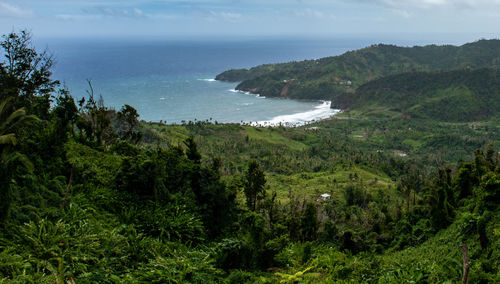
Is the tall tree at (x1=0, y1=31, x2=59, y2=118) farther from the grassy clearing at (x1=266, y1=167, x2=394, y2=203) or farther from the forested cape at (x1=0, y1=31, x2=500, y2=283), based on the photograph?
the grassy clearing at (x1=266, y1=167, x2=394, y2=203)

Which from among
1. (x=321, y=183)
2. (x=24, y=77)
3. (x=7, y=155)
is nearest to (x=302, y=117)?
(x=321, y=183)

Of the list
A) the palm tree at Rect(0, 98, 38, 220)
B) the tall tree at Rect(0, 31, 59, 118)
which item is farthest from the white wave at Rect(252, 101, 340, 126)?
the palm tree at Rect(0, 98, 38, 220)

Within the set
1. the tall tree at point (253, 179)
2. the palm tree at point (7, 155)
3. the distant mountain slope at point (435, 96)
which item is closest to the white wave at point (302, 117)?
the distant mountain slope at point (435, 96)

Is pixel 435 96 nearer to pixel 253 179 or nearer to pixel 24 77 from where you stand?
pixel 253 179

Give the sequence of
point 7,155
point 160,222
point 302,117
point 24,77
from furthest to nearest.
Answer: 1. point 302,117
2. point 24,77
3. point 160,222
4. point 7,155

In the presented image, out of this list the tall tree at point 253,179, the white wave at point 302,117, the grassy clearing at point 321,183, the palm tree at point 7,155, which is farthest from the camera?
the white wave at point 302,117

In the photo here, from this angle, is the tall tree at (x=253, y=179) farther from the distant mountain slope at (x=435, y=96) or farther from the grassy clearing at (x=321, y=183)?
the distant mountain slope at (x=435, y=96)
